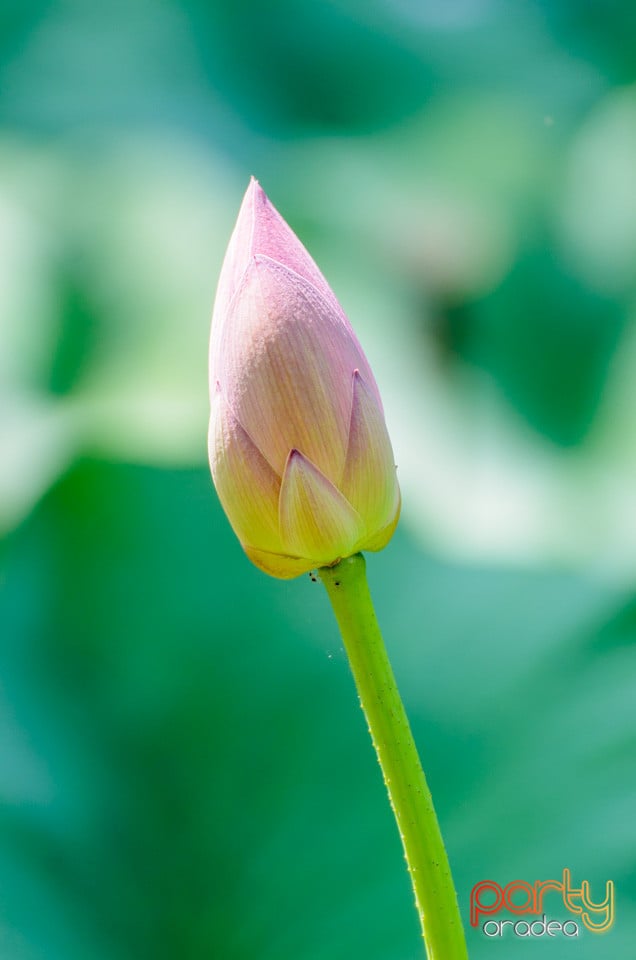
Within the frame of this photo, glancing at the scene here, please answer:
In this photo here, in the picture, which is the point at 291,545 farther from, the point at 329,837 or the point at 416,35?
the point at 416,35

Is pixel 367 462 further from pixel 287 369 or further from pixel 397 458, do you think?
pixel 397 458

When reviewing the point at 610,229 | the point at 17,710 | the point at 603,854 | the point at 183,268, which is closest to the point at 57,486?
the point at 17,710

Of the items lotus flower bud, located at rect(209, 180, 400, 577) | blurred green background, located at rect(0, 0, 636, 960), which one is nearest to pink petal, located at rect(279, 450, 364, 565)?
lotus flower bud, located at rect(209, 180, 400, 577)

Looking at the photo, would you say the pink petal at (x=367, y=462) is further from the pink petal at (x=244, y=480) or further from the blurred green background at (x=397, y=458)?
the blurred green background at (x=397, y=458)

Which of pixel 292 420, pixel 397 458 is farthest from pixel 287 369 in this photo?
pixel 397 458

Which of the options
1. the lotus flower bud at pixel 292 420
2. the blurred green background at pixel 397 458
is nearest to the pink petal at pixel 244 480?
the lotus flower bud at pixel 292 420

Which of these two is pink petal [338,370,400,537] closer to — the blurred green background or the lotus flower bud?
the lotus flower bud

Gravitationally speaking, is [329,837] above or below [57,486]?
below

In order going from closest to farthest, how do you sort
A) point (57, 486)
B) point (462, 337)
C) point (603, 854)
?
point (603, 854)
point (57, 486)
point (462, 337)
